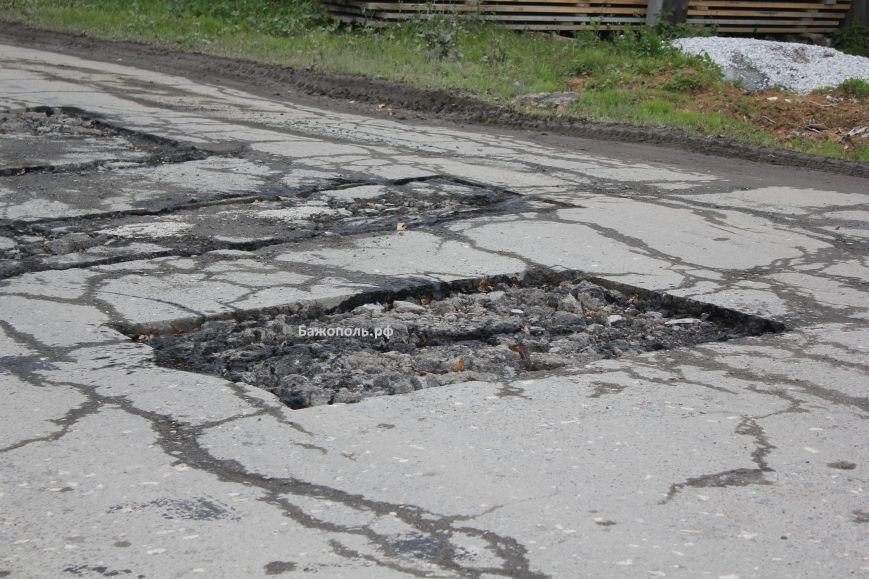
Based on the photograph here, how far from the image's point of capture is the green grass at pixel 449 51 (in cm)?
1192

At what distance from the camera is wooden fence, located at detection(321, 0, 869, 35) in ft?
53.4

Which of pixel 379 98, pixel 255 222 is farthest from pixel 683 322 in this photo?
pixel 379 98

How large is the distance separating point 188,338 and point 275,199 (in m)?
2.60

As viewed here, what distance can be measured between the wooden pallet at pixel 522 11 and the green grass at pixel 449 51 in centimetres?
26

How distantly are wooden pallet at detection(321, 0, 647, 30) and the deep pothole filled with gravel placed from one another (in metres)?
11.4

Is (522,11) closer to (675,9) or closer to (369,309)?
(675,9)

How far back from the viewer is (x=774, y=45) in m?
15.3

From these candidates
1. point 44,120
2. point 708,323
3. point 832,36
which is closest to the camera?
point 708,323

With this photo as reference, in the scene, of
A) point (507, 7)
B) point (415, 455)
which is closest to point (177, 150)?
point (415, 455)

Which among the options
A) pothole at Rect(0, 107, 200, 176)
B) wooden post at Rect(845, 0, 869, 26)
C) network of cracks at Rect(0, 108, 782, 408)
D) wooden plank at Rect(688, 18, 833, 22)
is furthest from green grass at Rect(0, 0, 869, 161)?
network of cracks at Rect(0, 108, 782, 408)

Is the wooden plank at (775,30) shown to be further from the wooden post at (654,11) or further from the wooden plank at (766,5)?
the wooden post at (654,11)

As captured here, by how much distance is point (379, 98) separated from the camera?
488 inches

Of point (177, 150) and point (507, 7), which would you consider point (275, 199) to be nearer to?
point (177, 150)

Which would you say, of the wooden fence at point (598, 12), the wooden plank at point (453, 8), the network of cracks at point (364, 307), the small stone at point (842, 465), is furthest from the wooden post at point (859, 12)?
the small stone at point (842, 465)
